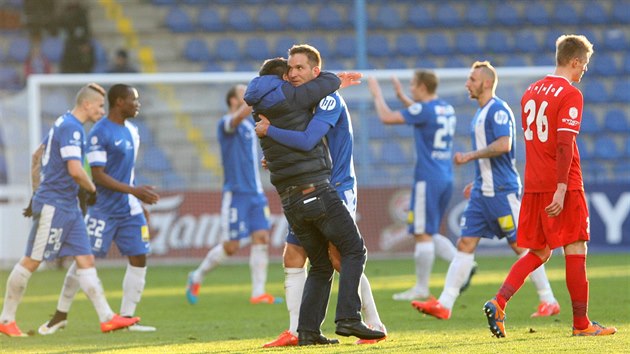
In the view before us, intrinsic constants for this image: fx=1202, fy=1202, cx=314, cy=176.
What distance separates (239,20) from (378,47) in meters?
2.75

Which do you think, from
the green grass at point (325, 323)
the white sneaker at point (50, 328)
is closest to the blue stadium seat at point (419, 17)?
the green grass at point (325, 323)

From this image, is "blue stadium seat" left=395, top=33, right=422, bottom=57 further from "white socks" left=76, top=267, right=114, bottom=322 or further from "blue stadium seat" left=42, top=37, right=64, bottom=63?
"white socks" left=76, top=267, right=114, bottom=322

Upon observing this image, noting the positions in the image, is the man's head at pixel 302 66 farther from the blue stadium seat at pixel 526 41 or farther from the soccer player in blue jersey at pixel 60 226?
the blue stadium seat at pixel 526 41

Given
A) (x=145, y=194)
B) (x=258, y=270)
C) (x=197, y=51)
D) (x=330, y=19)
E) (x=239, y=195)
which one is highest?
(x=330, y=19)

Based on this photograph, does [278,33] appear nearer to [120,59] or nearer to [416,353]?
[120,59]

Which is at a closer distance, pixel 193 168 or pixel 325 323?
pixel 325 323

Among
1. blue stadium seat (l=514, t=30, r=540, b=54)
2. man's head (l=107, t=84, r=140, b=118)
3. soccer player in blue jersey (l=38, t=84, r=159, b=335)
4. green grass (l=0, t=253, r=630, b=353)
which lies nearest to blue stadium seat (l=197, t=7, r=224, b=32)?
blue stadium seat (l=514, t=30, r=540, b=54)

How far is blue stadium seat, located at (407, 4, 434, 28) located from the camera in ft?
75.3

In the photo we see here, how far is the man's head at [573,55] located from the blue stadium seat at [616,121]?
42.9 ft

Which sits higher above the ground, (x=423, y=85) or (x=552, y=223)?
(x=423, y=85)

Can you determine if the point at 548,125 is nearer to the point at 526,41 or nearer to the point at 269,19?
the point at 526,41

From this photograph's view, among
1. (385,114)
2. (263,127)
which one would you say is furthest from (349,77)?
(385,114)

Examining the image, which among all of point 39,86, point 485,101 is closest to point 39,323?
point 485,101

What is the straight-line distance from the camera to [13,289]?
987 centimetres
